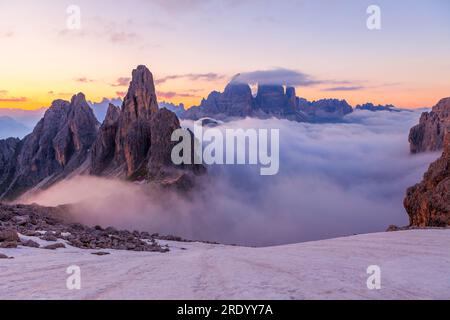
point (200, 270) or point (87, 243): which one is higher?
point (200, 270)

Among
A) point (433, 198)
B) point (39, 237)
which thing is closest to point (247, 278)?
point (39, 237)

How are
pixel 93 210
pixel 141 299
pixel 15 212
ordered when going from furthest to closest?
1. pixel 93 210
2. pixel 15 212
3. pixel 141 299

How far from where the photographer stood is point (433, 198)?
6141 centimetres

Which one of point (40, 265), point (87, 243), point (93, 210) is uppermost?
point (40, 265)

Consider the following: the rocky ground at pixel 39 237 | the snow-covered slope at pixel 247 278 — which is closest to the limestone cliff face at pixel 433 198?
the rocky ground at pixel 39 237

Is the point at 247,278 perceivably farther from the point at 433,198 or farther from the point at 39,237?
the point at 433,198

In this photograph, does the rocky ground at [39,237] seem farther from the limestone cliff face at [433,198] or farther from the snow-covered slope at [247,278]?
the limestone cliff face at [433,198]

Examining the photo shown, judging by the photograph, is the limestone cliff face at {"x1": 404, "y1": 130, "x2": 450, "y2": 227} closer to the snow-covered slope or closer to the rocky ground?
the rocky ground

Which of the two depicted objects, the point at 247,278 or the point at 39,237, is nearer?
the point at 247,278
